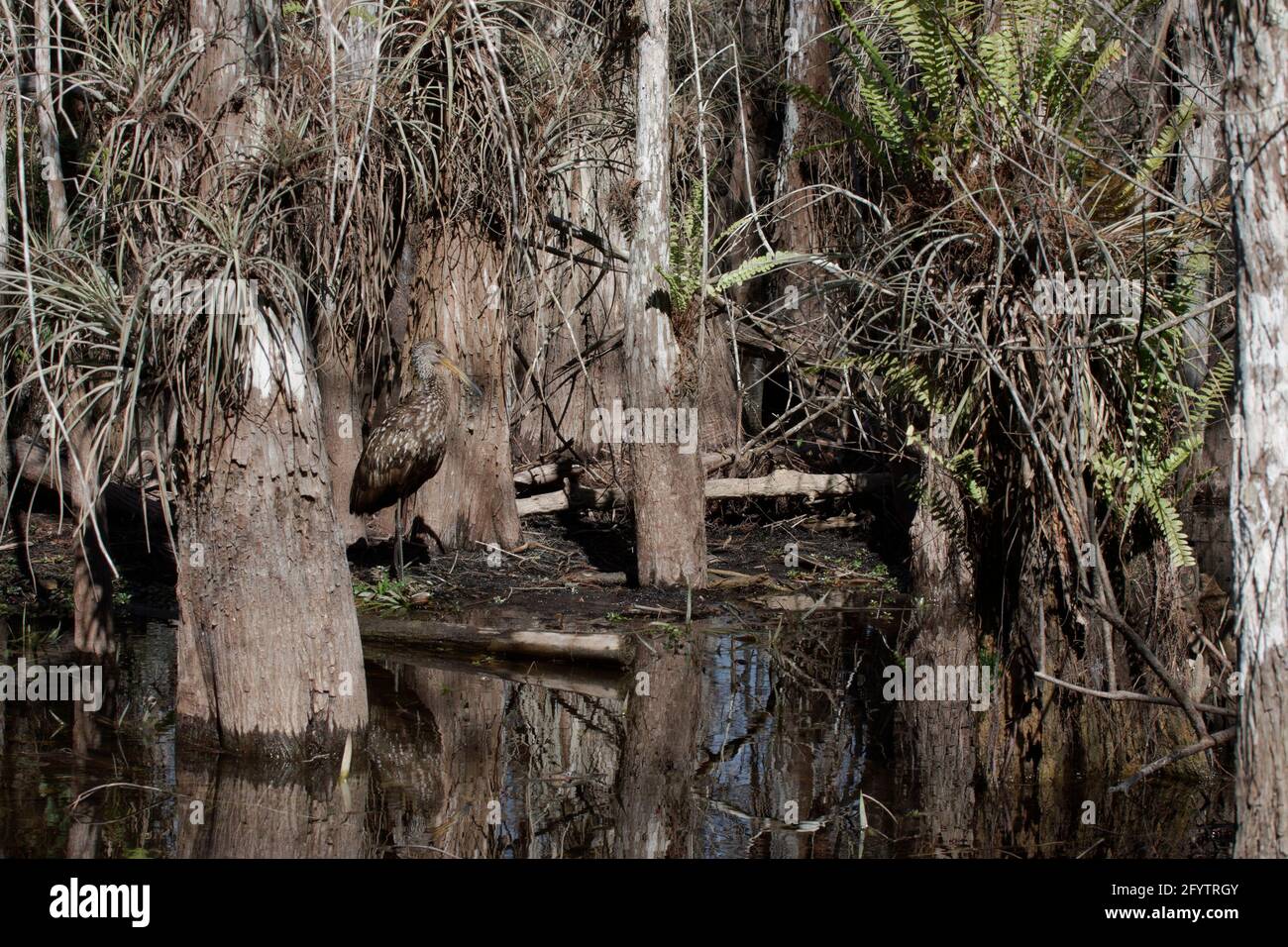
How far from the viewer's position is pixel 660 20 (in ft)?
27.8

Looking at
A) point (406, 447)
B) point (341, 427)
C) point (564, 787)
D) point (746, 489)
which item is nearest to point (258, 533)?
point (564, 787)

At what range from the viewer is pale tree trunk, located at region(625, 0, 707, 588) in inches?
334

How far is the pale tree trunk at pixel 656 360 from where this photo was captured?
8.49m

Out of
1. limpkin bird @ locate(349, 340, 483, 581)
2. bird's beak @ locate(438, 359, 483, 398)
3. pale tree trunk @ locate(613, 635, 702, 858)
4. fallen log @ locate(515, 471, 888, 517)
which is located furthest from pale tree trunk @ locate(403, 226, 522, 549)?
pale tree trunk @ locate(613, 635, 702, 858)

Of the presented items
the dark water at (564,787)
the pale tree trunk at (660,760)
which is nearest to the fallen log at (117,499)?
the dark water at (564,787)

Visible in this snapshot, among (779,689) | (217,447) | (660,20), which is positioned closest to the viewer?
(217,447)

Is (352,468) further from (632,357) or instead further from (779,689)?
(779,689)

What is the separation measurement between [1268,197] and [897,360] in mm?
2163

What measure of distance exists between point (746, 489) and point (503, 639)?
4.54 metres

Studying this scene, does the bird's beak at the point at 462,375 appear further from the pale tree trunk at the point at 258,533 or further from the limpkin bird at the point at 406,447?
the pale tree trunk at the point at 258,533

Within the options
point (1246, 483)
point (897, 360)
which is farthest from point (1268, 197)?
point (897, 360)

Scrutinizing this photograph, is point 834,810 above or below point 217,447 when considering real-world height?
below

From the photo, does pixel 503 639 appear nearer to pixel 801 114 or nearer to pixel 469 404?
pixel 469 404

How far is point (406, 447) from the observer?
8.95 meters
